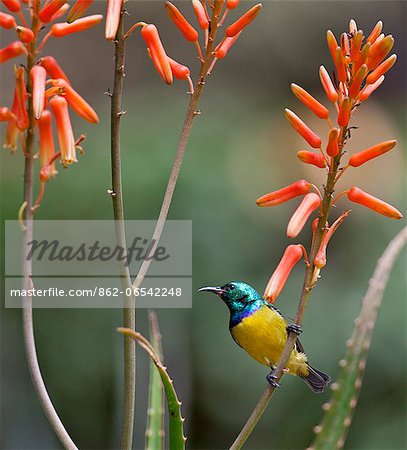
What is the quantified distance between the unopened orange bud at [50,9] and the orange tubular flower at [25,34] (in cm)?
2

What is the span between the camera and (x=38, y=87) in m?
0.79

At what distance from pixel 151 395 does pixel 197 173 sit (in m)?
1.45

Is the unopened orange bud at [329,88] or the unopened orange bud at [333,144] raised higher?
the unopened orange bud at [329,88]

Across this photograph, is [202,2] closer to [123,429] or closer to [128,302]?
[128,302]

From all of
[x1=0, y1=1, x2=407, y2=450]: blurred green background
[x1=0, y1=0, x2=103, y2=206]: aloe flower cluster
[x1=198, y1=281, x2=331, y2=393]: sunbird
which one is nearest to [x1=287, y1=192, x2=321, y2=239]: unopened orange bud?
[x1=198, y1=281, x2=331, y2=393]: sunbird

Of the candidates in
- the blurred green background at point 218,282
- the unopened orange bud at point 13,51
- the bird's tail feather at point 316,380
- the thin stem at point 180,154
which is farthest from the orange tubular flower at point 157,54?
the blurred green background at point 218,282

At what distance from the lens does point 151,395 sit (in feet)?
2.73

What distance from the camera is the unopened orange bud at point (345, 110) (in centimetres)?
68

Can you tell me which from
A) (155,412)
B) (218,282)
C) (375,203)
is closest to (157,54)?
(375,203)

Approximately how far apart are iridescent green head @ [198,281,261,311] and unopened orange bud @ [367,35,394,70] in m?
0.28

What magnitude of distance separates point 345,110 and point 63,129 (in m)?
0.36

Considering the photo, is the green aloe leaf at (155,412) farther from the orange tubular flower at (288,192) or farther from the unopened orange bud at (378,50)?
the unopened orange bud at (378,50)

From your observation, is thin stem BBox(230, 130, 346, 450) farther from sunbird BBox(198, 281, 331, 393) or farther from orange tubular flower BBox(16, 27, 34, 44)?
orange tubular flower BBox(16, 27, 34, 44)

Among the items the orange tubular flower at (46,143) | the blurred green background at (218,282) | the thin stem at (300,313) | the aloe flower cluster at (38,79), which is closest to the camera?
the thin stem at (300,313)
